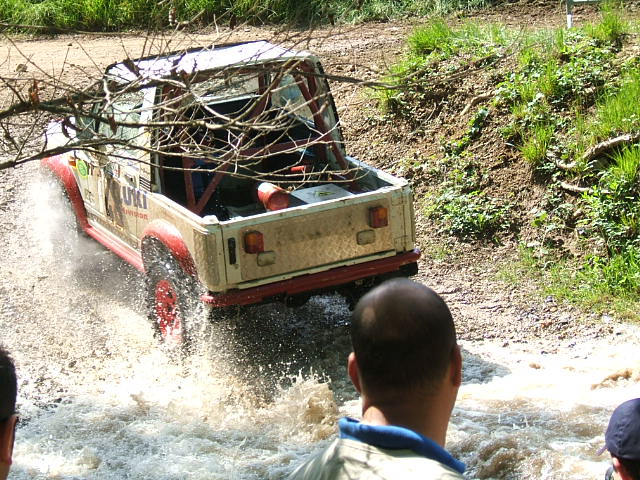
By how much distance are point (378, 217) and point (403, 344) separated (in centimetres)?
424

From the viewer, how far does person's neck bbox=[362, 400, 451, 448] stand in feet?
7.14

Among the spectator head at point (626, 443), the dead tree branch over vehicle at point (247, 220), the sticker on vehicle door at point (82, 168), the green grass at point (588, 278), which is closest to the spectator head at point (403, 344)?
the spectator head at point (626, 443)

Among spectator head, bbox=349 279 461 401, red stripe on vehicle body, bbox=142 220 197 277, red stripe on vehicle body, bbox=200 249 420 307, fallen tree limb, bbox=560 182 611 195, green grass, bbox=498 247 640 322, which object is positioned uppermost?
spectator head, bbox=349 279 461 401

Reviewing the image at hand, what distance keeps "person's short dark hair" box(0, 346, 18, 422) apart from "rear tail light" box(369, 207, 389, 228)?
422cm

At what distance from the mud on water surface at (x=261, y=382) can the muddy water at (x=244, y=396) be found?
12 mm

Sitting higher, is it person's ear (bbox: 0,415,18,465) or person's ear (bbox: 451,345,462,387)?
person's ear (bbox: 451,345,462,387)

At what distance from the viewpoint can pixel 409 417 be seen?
86.0 inches

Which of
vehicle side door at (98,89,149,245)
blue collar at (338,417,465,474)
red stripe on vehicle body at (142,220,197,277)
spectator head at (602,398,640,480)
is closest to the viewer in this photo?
blue collar at (338,417,465,474)

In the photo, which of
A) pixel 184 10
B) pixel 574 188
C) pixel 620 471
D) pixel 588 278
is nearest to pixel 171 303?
pixel 588 278

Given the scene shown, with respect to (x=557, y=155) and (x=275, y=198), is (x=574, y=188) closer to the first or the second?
(x=557, y=155)

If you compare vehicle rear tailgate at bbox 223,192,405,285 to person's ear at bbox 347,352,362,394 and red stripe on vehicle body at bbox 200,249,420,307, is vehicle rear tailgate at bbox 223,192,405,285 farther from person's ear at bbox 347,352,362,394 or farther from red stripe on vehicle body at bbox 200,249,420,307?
person's ear at bbox 347,352,362,394

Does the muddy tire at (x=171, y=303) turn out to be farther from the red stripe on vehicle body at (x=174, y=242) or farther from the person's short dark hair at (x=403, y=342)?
the person's short dark hair at (x=403, y=342)

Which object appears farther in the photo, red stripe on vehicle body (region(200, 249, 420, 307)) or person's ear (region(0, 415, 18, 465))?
red stripe on vehicle body (region(200, 249, 420, 307))

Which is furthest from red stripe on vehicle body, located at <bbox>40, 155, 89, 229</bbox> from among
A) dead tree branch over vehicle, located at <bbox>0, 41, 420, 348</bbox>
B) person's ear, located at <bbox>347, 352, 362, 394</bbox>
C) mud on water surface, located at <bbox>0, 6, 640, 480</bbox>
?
person's ear, located at <bbox>347, 352, 362, 394</bbox>
